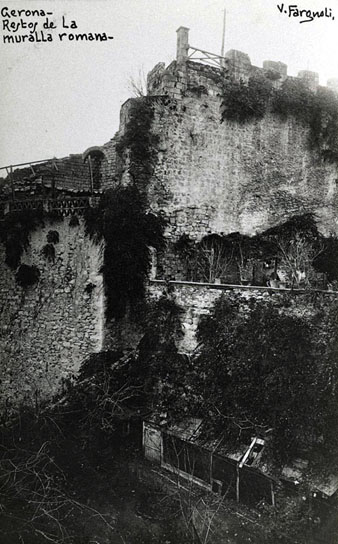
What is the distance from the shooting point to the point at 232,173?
16.0 meters

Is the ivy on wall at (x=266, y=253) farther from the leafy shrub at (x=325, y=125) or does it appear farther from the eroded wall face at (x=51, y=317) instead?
the eroded wall face at (x=51, y=317)

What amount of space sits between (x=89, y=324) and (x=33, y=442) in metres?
3.54

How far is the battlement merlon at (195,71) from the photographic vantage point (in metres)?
15.0

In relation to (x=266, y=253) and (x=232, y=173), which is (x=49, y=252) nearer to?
(x=232, y=173)

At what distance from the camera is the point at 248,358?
35.6ft

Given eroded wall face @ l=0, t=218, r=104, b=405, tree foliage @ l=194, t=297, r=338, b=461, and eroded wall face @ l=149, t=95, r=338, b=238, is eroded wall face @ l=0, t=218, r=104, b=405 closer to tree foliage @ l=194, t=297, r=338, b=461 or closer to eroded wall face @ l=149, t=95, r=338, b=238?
eroded wall face @ l=149, t=95, r=338, b=238

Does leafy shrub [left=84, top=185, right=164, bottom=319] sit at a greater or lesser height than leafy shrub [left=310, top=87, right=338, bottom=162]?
lesser

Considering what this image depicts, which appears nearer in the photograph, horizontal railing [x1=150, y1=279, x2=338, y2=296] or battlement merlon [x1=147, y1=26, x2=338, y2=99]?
horizontal railing [x1=150, y1=279, x2=338, y2=296]

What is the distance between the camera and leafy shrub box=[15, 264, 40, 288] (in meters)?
13.8

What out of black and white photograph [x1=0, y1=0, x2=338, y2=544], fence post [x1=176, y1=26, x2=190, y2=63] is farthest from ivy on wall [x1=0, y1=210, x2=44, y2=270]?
fence post [x1=176, y1=26, x2=190, y2=63]

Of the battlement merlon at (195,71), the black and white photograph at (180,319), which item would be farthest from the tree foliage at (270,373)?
the battlement merlon at (195,71)

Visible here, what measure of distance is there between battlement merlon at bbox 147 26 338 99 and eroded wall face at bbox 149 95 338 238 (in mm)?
452

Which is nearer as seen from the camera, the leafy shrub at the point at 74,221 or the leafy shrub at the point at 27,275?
the leafy shrub at the point at 74,221

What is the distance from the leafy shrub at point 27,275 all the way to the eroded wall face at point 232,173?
14.3ft
